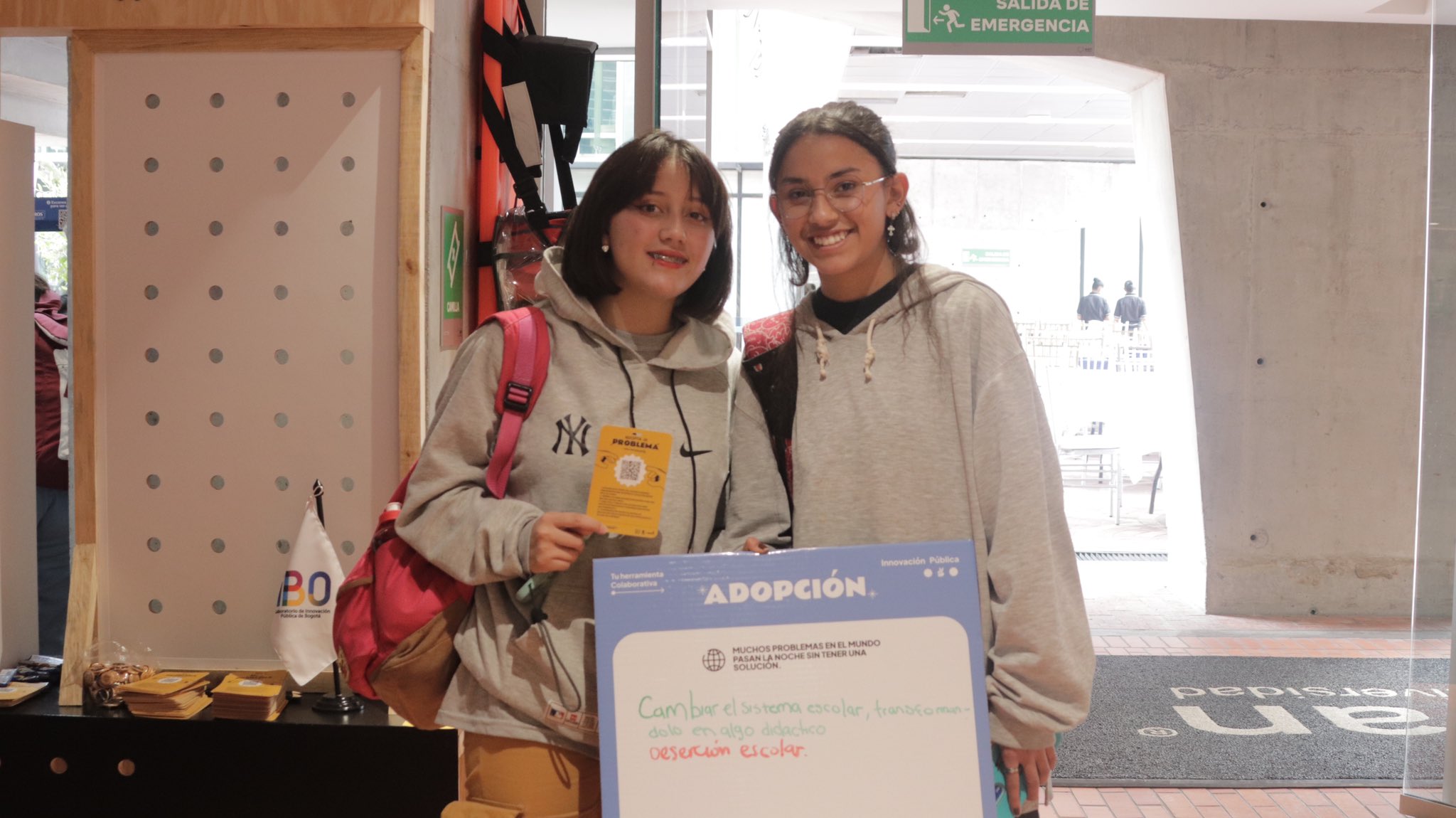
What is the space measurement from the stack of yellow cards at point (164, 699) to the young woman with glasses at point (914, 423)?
1.71 metres

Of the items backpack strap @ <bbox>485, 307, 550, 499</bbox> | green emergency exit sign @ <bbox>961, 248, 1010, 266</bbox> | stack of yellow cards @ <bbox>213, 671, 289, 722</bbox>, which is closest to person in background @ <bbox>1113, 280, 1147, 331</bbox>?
green emergency exit sign @ <bbox>961, 248, 1010, 266</bbox>

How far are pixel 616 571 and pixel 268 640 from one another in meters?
1.65

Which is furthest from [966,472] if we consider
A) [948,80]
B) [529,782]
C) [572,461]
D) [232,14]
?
[948,80]

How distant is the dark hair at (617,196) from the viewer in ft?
5.47

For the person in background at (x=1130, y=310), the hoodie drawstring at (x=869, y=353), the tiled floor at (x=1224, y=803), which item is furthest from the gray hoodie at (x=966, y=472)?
the person in background at (x=1130, y=310)

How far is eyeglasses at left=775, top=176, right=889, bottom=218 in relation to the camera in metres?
1.62

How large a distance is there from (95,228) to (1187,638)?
5236 millimetres

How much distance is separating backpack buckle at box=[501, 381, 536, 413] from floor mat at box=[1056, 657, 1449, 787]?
9.99 ft

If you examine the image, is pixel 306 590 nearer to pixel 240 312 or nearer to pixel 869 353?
pixel 240 312

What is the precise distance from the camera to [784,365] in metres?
1.68

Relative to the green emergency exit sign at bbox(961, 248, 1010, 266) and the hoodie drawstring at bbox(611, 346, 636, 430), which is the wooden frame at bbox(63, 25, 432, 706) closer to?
the hoodie drawstring at bbox(611, 346, 636, 430)

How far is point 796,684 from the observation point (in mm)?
1451

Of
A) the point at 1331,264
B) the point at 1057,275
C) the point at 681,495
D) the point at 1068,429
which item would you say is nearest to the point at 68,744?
the point at 681,495

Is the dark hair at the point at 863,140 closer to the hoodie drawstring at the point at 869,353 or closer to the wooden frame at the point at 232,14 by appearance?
the hoodie drawstring at the point at 869,353
